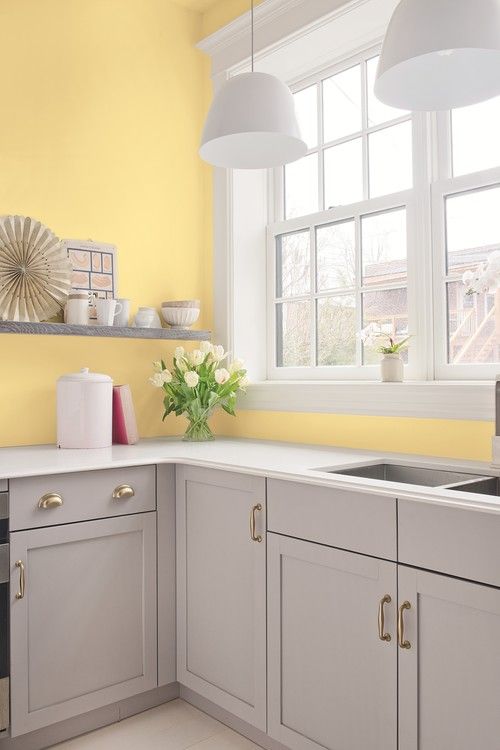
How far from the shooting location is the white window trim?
7.72 feet

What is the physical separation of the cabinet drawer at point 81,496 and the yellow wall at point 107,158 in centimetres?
66

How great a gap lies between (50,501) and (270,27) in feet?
7.17

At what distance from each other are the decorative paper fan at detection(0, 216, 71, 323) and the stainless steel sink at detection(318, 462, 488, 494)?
4.44 ft

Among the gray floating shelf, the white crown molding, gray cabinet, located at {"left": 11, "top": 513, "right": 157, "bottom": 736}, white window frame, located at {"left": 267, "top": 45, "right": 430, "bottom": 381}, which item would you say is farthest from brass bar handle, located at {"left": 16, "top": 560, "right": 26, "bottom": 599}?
the white crown molding

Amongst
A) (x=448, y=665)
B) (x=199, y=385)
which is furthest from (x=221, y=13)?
(x=448, y=665)

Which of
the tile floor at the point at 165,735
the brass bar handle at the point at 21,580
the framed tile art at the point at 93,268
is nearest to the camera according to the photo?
the brass bar handle at the point at 21,580

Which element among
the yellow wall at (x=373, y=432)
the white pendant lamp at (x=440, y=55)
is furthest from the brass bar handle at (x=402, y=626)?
the white pendant lamp at (x=440, y=55)

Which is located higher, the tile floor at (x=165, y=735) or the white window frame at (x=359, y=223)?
the white window frame at (x=359, y=223)

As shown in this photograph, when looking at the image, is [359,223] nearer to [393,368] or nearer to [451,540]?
[393,368]

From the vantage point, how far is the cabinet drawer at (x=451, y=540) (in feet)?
4.83

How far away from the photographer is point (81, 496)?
217cm

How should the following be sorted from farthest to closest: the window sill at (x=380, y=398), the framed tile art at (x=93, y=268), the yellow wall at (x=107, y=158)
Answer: the framed tile art at (x=93, y=268) → the yellow wall at (x=107, y=158) → the window sill at (x=380, y=398)

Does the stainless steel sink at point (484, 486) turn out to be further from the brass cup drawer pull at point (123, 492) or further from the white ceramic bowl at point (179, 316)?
the white ceramic bowl at point (179, 316)

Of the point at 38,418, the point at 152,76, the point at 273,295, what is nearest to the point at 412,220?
the point at 273,295
